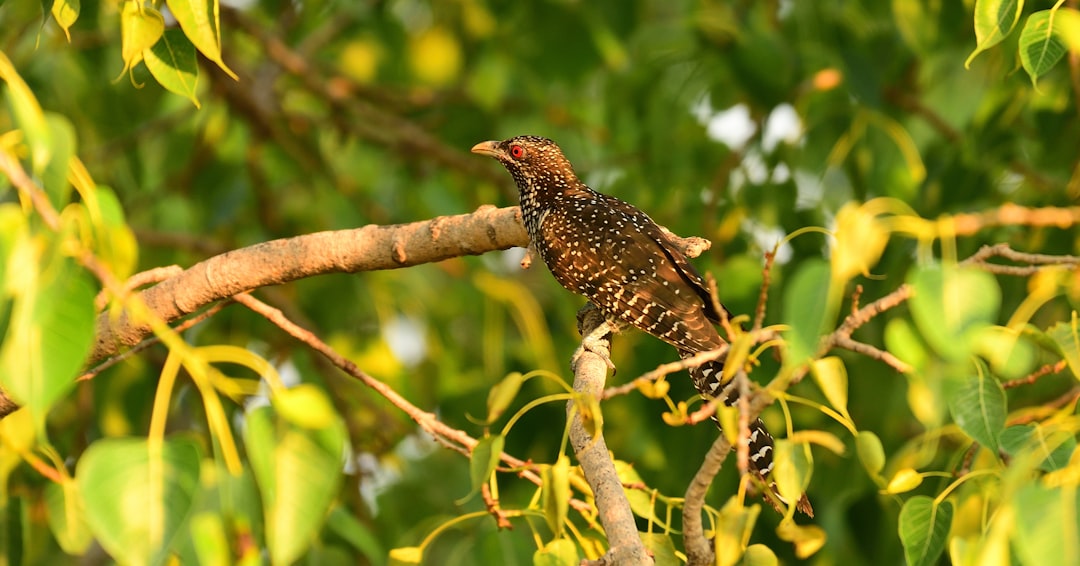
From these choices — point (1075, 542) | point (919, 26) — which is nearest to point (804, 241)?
point (919, 26)

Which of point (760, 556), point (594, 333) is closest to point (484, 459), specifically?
point (760, 556)

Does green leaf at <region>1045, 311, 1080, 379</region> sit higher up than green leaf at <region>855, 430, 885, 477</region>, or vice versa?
green leaf at <region>1045, 311, 1080, 379</region>

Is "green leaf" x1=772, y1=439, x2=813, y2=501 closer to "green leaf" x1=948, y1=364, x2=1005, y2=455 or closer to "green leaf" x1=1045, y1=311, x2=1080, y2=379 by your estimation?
"green leaf" x1=948, y1=364, x2=1005, y2=455

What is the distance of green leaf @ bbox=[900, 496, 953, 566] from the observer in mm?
2523

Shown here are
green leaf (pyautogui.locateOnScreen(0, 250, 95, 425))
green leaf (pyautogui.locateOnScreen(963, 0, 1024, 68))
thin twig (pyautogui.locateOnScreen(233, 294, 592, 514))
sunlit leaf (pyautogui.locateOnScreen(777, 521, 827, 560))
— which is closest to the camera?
green leaf (pyautogui.locateOnScreen(0, 250, 95, 425))

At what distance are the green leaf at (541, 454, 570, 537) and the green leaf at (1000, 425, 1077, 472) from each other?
0.80m

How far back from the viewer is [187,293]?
356cm

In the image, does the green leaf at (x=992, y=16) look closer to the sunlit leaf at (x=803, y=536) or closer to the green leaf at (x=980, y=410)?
the green leaf at (x=980, y=410)

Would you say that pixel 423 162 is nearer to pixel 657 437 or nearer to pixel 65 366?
pixel 657 437

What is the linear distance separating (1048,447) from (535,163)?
3875mm

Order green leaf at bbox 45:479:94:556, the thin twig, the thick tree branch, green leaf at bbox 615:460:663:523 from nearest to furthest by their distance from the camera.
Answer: green leaf at bbox 45:479:94:556, green leaf at bbox 615:460:663:523, the thin twig, the thick tree branch

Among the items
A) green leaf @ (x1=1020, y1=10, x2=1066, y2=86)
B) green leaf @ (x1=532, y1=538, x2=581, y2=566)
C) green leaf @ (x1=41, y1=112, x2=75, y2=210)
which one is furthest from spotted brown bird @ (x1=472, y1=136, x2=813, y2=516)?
green leaf @ (x1=41, y1=112, x2=75, y2=210)

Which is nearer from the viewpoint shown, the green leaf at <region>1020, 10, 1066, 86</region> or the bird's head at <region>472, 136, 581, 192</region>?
the green leaf at <region>1020, 10, 1066, 86</region>

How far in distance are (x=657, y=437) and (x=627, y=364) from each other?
0.74 meters
